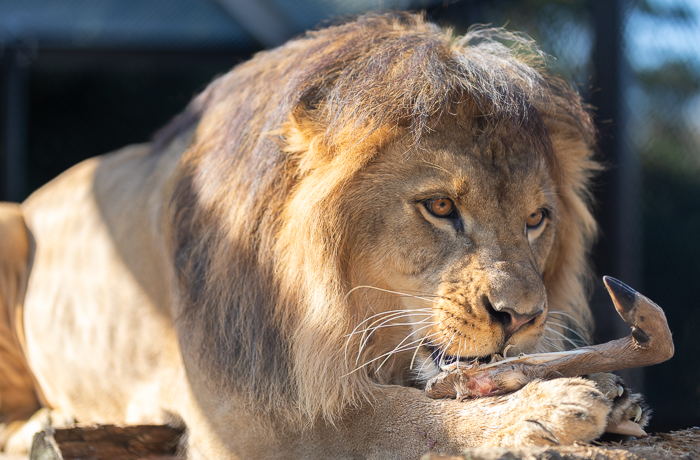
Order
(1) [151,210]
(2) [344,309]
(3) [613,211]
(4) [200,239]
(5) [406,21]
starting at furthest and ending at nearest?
(3) [613,211] < (1) [151,210] < (5) [406,21] < (4) [200,239] < (2) [344,309]

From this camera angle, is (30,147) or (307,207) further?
(30,147)

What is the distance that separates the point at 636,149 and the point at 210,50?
2.99m

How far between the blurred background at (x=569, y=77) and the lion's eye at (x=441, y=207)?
0.87 m

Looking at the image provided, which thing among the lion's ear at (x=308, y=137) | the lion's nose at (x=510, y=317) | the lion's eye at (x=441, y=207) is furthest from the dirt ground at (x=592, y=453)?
the lion's ear at (x=308, y=137)

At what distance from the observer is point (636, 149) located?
3.51m

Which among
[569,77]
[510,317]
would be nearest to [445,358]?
[510,317]

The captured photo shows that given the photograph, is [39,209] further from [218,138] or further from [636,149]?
[636,149]

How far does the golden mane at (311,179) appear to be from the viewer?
1.94 m

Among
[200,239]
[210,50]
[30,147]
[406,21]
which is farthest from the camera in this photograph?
[30,147]

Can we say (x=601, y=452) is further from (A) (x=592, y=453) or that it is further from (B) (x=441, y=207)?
(B) (x=441, y=207)

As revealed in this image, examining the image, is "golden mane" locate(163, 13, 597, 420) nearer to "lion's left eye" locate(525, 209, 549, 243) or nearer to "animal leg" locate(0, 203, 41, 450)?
"lion's left eye" locate(525, 209, 549, 243)

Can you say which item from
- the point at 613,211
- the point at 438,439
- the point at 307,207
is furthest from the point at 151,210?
the point at 613,211

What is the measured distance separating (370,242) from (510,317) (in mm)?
441

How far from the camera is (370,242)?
1.94m
